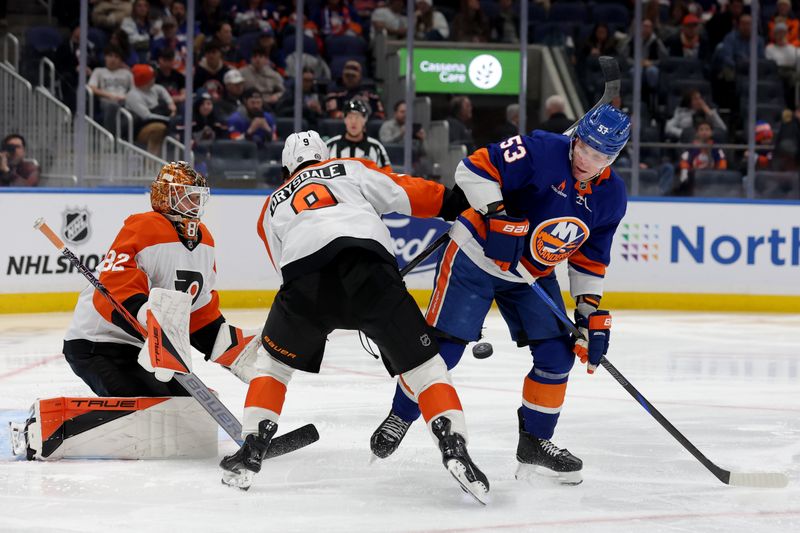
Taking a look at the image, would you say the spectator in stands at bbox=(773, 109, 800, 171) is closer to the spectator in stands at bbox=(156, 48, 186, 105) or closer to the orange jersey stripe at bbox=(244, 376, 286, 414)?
the spectator in stands at bbox=(156, 48, 186, 105)

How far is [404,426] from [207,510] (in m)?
0.71

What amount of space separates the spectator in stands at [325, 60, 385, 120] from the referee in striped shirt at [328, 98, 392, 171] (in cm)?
195

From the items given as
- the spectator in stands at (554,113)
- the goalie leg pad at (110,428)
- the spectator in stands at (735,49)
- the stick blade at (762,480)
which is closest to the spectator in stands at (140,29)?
the spectator in stands at (554,113)

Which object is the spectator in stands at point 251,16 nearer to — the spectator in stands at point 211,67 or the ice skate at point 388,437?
the spectator in stands at point 211,67

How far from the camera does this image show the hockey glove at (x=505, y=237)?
3.07m

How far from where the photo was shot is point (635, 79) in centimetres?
820

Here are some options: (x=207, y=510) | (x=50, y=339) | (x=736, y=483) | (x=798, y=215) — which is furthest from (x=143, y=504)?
(x=798, y=215)

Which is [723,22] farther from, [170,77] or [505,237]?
[505,237]

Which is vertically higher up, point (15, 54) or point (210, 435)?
point (15, 54)

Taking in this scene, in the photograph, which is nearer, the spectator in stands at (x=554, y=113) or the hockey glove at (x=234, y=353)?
the hockey glove at (x=234, y=353)

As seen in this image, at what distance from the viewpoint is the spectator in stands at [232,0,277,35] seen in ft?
28.8

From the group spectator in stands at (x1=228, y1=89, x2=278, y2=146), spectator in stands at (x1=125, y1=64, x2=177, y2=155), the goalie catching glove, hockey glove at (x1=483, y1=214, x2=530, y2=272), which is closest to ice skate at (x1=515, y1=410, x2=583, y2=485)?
the goalie catching glove

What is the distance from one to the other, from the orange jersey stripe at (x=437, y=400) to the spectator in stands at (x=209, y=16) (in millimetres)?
5929

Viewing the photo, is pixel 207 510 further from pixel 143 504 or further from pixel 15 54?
pixel 15 54
